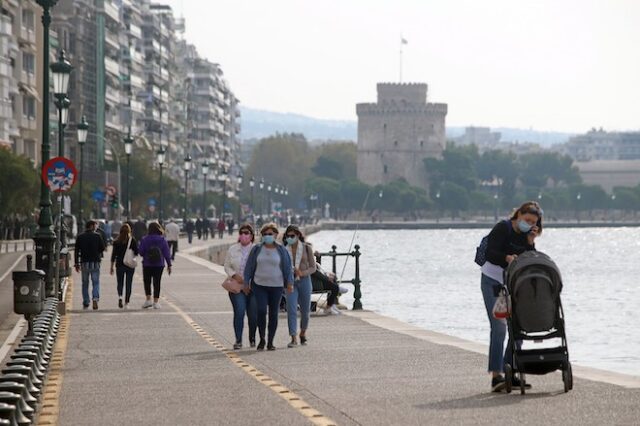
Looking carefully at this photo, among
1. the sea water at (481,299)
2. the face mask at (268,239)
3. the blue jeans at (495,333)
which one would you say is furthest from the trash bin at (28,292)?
the sea water at (481,299)

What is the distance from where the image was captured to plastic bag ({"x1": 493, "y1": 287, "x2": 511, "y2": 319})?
14103mm

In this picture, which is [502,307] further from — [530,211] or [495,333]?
[530,211]

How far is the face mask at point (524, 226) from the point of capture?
47.3ft

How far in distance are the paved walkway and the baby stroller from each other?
243 millimetres

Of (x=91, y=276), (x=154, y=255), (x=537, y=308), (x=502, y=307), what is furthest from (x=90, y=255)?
(x=537, y=308)

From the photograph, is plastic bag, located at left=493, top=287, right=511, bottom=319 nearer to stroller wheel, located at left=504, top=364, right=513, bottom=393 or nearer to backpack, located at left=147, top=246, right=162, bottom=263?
stroller wheel, located at left=504, top=364, right=513, bottom=393

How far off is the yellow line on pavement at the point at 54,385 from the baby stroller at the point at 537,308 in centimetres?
357

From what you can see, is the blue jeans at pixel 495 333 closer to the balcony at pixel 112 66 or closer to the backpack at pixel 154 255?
the backpack at pixel 154 255

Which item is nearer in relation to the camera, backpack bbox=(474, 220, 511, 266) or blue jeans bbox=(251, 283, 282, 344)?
backpack bbox=(474, 220, 511, 266)

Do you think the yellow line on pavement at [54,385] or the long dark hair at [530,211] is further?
the long dark hair at [530,211]

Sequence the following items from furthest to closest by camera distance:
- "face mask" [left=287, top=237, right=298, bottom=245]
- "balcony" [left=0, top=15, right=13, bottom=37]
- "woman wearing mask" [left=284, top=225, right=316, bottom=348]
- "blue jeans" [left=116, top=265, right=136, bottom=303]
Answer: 1. "balcony" [left=0, top=15, right=13, bottom=37]
2. "blue jeans" [left=116, top=265, right=136, bottom=303]
3. "face mask" [left=287, top=237, right=298, bottom=245]
4. "woman wearing mask" [left=284, top=225, right=316, bottom=348]

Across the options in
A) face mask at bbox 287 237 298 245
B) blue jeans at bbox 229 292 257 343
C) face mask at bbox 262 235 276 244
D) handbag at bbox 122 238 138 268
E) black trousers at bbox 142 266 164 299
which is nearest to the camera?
face mask at bbox 262 235 276 244

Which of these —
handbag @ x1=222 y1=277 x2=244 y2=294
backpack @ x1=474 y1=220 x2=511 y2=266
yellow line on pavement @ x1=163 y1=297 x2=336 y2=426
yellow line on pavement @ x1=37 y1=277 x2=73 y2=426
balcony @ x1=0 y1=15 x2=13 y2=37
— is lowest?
yellow line on pavement @ x1=37 y1=277 x2=73 y2=426

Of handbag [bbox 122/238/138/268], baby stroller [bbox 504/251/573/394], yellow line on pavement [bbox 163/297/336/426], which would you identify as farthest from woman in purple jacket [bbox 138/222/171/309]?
baby stroller [bbox 504/251/573/394]
